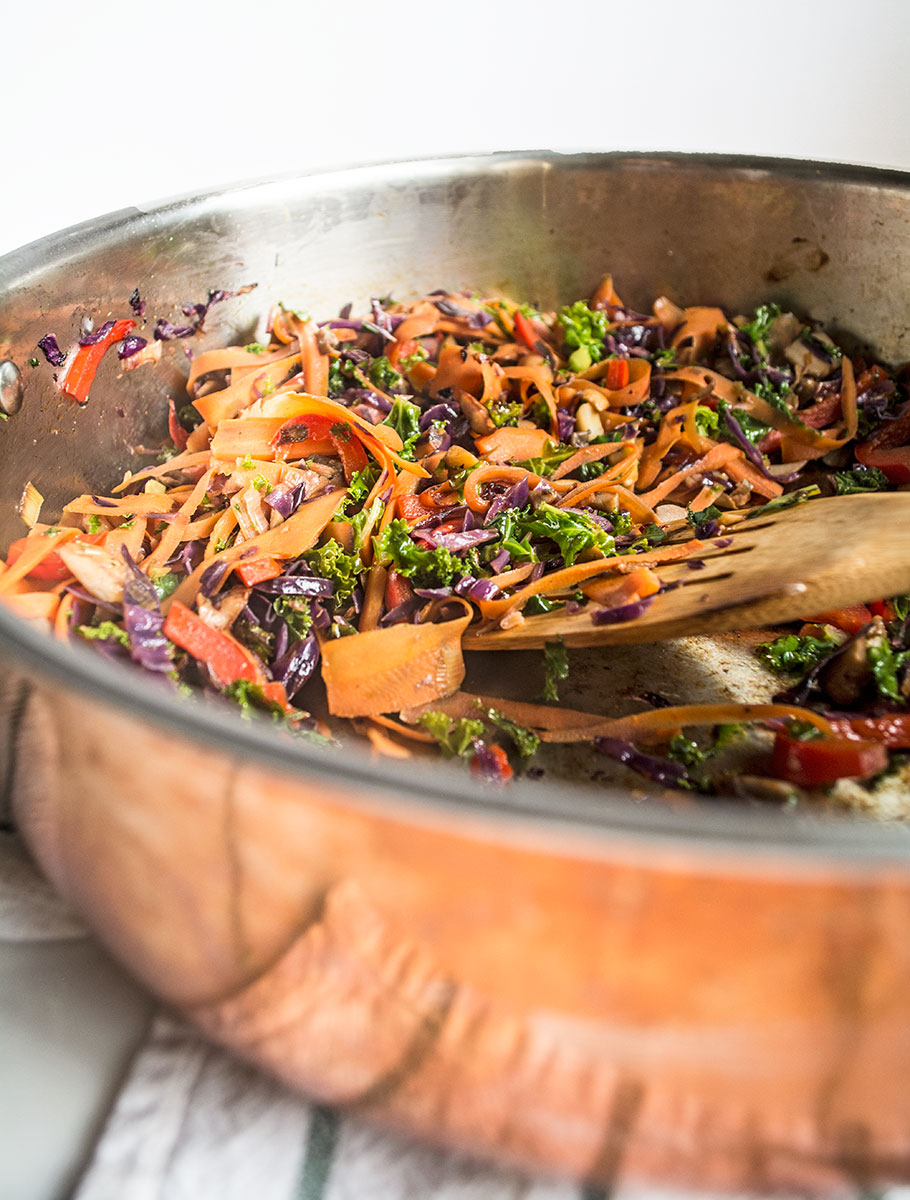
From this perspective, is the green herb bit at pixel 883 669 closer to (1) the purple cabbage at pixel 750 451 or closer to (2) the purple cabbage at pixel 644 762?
(2) the purple cabbage at pixel 644 762

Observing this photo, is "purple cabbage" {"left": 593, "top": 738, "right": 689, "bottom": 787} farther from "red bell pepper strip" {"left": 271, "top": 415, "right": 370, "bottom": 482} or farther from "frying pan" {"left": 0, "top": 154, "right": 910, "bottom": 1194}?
"red bell pepper strip" {"left": 271, "top": 415, "right": 370, "bottom": 482}

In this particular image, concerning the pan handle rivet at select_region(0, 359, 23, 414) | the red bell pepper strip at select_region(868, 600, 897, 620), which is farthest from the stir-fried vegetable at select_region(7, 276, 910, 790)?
the pan handle rivet at select_region(0, 359, 23, 414)

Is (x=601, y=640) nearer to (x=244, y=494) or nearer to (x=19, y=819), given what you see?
(x=244, y=494)

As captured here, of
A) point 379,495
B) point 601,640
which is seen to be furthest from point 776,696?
point 379,495

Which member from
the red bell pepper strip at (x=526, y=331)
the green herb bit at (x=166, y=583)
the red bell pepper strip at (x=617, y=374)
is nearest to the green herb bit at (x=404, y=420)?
the red bell pepper strip at (x=526, y=331)

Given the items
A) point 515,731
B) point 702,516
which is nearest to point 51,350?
point 515,731

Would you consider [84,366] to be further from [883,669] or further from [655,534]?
[883,669]
